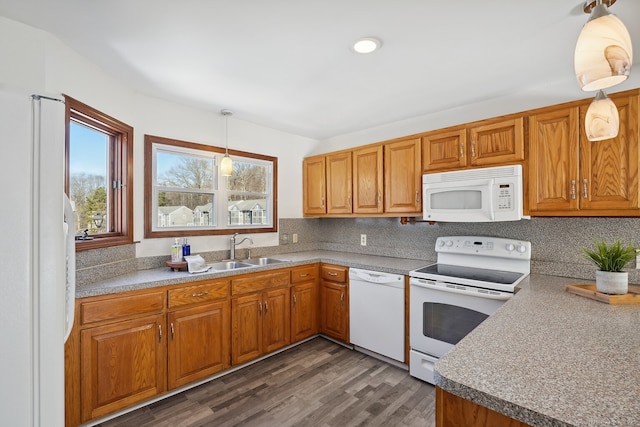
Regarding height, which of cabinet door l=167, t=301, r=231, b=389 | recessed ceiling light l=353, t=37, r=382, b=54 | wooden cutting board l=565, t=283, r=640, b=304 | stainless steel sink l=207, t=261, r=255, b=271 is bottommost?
cabinet door l=167, t=301, r=231, b=389

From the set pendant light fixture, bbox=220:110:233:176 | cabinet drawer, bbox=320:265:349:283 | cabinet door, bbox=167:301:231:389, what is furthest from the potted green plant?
pendant light fixture, bbox=220:110:233:176

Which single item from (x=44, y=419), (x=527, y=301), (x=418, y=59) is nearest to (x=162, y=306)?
(x=44, y=419)

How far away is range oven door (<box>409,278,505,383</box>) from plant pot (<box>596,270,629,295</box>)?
24.2 inches

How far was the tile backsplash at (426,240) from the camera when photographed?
6.86ft

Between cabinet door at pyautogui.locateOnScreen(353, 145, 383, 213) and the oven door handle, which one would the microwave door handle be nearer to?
the oven door handle

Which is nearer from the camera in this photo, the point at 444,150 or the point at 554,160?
the point at 554,160

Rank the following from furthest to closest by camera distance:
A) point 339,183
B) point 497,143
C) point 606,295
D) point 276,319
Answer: point 339,183 → point 276,319 → point 497,143 → point 606,295

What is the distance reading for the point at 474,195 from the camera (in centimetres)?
238

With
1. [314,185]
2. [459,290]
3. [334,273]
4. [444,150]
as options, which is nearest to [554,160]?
[444,150]

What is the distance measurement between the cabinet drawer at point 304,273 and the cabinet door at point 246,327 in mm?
425

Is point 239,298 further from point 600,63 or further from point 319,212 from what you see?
point 600,63

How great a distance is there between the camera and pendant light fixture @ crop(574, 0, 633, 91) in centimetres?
93

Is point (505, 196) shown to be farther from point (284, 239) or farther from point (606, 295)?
point (284, 239)

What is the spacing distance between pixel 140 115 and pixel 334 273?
2299 millimetres
